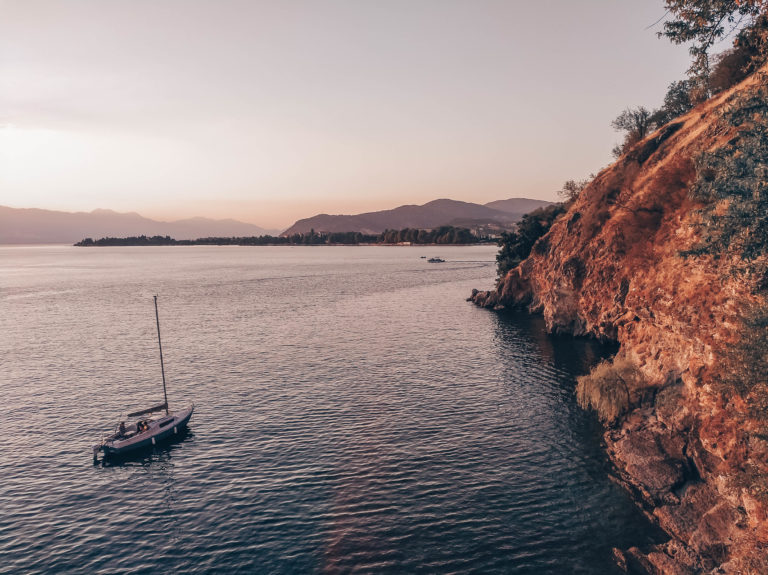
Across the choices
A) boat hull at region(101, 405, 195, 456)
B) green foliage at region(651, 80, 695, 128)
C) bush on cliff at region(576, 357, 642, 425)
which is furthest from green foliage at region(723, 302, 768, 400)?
green foliage at region(651, 80, 695, 128)

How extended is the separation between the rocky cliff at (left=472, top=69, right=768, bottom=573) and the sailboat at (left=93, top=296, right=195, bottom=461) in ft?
140

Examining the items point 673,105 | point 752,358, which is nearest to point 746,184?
point 752,358

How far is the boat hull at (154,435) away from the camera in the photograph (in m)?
43.6

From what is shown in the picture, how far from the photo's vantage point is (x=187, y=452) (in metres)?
44.4

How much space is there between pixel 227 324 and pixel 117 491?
6663 centimetres

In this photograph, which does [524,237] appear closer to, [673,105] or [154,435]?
[673,105]

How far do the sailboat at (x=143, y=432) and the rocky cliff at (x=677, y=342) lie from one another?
4254 cm

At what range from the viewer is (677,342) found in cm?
4244

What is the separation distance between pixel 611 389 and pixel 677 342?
310 inches

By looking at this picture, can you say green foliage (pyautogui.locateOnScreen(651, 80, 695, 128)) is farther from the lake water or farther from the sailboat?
the sailboat

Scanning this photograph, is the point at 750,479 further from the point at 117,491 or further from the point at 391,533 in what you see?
the point at 117,491

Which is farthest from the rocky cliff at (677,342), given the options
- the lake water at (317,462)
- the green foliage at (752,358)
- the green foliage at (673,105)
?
the green foliage at (673,105)

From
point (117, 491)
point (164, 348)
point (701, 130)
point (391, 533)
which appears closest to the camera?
point (391, 533)

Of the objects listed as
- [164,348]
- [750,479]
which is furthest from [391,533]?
[164,348]
